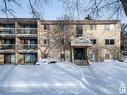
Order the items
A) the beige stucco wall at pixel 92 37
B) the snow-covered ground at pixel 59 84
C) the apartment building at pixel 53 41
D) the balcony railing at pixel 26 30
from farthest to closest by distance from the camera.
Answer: the beige stucco wall at pixel 92 37
the balcony railing at pixel 26 30
the apartment building at pixel 53 41
the snow-covered ground at pixel 59 84

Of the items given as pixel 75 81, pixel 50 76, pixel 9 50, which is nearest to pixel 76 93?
pixel 75 81

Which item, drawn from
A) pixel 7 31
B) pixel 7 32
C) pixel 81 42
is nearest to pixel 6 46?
pixel 7 32

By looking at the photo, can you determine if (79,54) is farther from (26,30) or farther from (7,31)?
(7,31)

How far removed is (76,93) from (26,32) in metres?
32.2

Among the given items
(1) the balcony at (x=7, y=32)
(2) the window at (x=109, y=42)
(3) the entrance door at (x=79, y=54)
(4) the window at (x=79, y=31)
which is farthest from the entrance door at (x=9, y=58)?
(2) the window at (x=109, y=42)

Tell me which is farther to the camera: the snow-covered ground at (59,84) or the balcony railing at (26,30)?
the balcony railing at (26,30)

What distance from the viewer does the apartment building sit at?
4559 centimetres

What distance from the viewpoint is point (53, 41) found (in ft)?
153

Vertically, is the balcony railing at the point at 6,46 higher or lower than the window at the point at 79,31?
lower

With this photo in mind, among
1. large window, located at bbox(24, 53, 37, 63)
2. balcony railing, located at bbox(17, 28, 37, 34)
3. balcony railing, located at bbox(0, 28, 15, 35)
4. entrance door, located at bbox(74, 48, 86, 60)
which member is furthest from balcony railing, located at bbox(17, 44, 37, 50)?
entrance door, located at bbox(74, 48, 86, 60)

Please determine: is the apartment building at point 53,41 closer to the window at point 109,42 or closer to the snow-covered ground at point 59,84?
the window at point 109,42

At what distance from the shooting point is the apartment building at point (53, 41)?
150 ft

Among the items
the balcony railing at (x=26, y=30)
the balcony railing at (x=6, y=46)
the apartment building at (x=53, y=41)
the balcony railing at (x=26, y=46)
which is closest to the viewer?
the balcony railing at (x=26, y=46)

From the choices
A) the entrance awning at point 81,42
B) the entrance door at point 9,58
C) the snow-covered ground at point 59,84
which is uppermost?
the entrance awning at point 81,42
